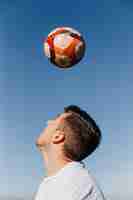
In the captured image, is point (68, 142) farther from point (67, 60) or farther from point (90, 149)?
point (67, 60)

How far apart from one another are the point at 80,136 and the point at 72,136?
115 millimetres

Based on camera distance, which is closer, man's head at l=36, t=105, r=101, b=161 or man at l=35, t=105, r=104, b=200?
man at l=35, t=105, r=104, b=200

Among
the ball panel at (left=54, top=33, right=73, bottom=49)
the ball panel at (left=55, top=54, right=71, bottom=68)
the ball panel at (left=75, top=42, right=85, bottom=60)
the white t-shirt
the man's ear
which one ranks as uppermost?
the ball panel at (left=54, top=33, right=73, bottom=49)

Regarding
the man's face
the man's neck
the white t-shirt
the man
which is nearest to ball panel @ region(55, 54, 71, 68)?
the man

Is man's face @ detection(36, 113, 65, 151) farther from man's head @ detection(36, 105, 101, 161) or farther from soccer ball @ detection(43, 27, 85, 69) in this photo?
soccer ball @ detection(43, 27, 85, 69)

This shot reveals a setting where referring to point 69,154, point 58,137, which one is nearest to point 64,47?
point 58,137

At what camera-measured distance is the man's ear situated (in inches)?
293

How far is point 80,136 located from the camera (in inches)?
291

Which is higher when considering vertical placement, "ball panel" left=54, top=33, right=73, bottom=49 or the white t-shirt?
"ball panel" left=54, top=33, right=73, bottom=49

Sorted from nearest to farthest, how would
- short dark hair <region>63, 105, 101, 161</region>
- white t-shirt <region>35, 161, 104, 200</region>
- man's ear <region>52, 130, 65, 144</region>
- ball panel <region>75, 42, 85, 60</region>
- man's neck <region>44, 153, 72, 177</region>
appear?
white t-shirt <region>35, 161, 104, 200</region> < man's neck <region>44, 153, 72, 177</region> < short dark hair <region>63, 105, 101, 161</region> < man's ear <region>52, 130, 65, 144</region> < ball panel <region>75, 42, 85, 60</region>

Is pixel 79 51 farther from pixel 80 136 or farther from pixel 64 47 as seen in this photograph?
pixel 80 136

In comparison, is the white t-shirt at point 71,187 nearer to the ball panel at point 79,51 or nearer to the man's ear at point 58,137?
the man's ear at point 58,137

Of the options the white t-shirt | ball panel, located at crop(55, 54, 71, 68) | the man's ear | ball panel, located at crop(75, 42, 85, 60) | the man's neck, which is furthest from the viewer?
ball panel, located at crop(75, 42, 85, 60)

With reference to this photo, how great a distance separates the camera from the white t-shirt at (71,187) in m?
6.54
